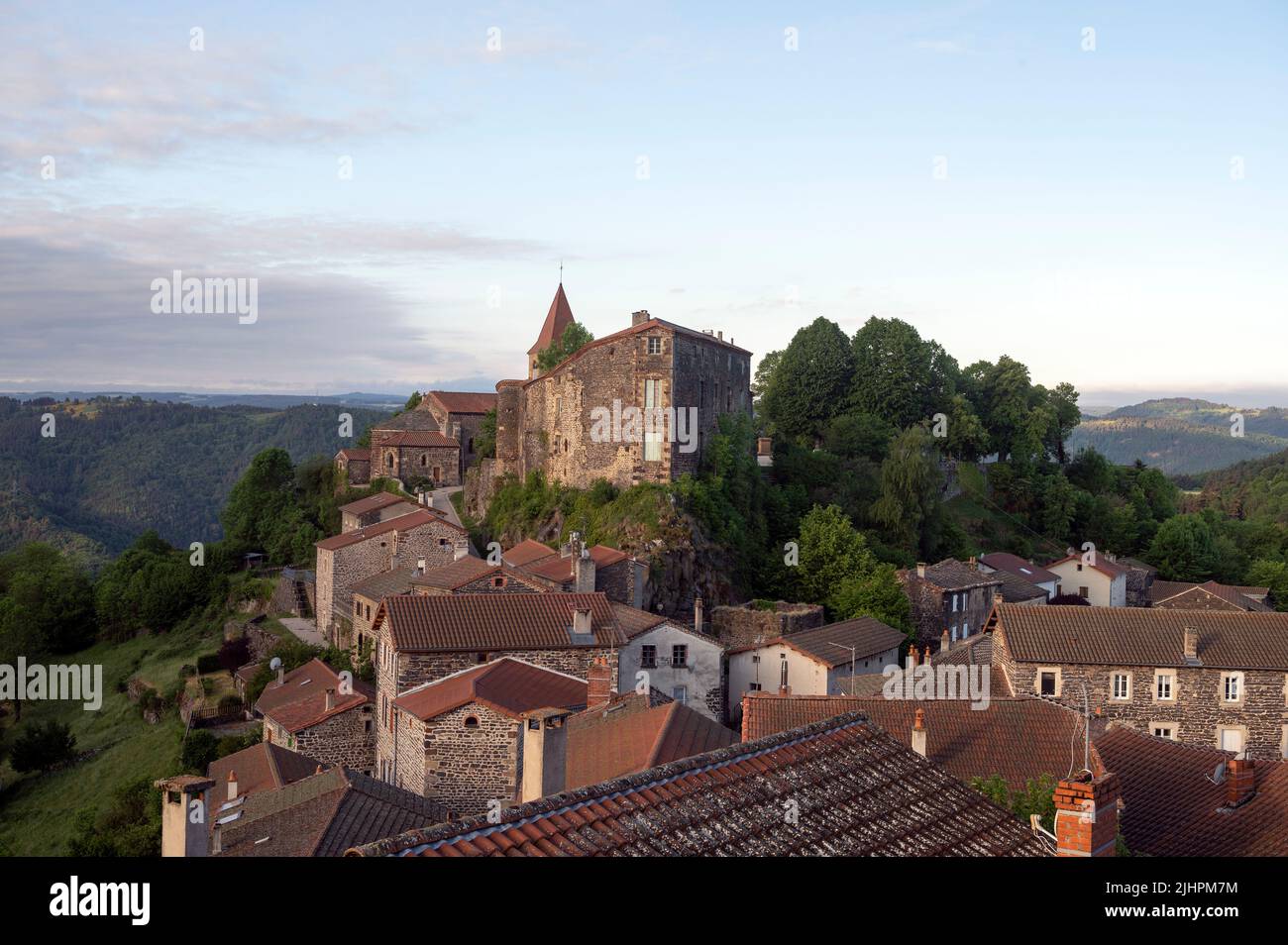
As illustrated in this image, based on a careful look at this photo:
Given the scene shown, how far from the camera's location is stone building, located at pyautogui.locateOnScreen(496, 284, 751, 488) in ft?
133

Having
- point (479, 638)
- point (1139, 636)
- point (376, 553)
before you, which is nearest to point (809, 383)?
point (376, 553)

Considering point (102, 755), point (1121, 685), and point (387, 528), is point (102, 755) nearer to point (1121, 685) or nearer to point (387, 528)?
point (387, 528)

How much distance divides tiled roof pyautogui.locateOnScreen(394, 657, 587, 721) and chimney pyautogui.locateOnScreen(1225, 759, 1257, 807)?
11.6m

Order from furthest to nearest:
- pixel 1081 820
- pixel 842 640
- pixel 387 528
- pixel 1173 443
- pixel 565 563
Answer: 1. pixel 1173 443
2. pixel 387 528
3. pixel 565 563
4. pixel 842 640
5. pixel 1081 820

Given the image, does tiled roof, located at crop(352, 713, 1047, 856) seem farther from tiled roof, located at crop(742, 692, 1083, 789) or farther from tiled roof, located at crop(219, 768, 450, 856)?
tiled roof, located at crop(742, 692, 1083, 789)

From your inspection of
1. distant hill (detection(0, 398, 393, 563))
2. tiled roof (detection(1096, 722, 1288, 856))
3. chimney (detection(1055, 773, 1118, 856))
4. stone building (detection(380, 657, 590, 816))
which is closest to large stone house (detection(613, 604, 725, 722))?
stone building (detection(380, 657, 590, 816))

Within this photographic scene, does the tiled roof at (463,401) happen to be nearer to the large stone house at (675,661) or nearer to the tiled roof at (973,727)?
the large stone house at (675,661)

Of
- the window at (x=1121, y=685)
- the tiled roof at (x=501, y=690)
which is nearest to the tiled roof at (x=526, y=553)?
the tiled roof at (x=501, y=690)

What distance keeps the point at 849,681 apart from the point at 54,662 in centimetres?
4288

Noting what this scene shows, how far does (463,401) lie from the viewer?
63.4 meters

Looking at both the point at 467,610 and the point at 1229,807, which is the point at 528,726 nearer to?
the point at 1229,807

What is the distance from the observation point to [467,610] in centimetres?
2503

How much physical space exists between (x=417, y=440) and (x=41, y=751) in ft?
79.9

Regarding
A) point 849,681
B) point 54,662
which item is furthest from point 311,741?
point 54,662
